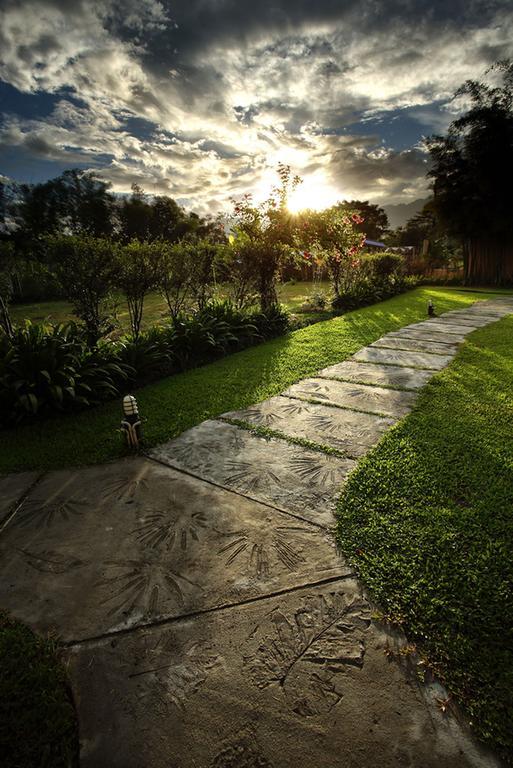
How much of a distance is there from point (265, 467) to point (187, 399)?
68.7 inches

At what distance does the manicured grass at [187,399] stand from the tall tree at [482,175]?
10934mm

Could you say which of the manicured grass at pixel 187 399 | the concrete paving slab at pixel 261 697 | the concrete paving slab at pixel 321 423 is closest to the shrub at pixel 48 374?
the manicured grass at pixel 187 399

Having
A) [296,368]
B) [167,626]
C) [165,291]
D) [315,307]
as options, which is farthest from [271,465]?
[315,307]

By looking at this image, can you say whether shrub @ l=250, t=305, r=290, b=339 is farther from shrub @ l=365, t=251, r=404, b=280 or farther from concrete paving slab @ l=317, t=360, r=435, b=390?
shrub @ l=365, t=251, r=404, b=280

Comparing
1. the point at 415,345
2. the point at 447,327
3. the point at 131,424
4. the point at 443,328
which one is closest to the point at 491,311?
the point at 447,327

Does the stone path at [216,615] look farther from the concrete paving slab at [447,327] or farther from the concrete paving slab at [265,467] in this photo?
the concrete paving slab at [447,327]

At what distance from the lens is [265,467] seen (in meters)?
2.61

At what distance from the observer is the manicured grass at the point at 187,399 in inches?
119

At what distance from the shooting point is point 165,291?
6.38 m

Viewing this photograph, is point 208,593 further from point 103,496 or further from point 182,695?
point 103,496

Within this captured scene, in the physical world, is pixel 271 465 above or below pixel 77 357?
below

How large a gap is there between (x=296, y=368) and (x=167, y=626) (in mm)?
3718

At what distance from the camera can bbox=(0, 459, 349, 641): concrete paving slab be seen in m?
1.58

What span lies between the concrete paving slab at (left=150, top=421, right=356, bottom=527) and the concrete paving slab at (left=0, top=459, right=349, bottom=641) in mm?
121
